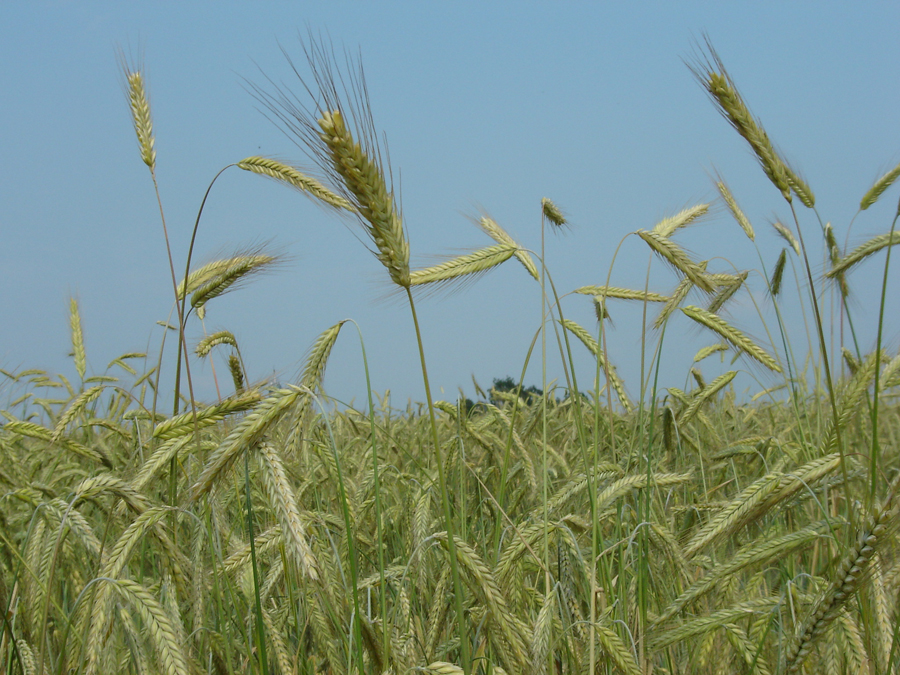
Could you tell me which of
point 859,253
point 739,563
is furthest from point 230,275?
point 859,253

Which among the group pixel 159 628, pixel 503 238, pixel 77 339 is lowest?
pixel 159 628

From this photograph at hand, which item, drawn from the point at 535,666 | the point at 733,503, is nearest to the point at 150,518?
the point at 535,666

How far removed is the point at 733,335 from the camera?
2.68 m

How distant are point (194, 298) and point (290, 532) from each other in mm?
1416

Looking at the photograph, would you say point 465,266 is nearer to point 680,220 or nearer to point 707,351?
point 680,220

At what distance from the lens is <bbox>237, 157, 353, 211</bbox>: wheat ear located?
214cm

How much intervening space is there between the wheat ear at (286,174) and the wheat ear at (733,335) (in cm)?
158

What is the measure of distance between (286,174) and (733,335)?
6.08 ft

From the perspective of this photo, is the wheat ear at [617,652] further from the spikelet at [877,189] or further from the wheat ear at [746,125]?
the spikelet at [877,189]

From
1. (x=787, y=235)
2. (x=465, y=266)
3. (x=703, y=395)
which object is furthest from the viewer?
(x=787, y=235)

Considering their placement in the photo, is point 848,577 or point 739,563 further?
point 739,563

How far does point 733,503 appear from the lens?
1.76m

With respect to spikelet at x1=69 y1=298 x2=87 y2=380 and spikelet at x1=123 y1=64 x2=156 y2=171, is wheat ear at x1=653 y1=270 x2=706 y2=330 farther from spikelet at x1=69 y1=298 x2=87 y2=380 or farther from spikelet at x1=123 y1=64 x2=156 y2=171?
spikelet at x1=69 y1=298 x2=87 y2=380

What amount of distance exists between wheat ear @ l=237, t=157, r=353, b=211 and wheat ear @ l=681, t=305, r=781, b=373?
1582 mm
